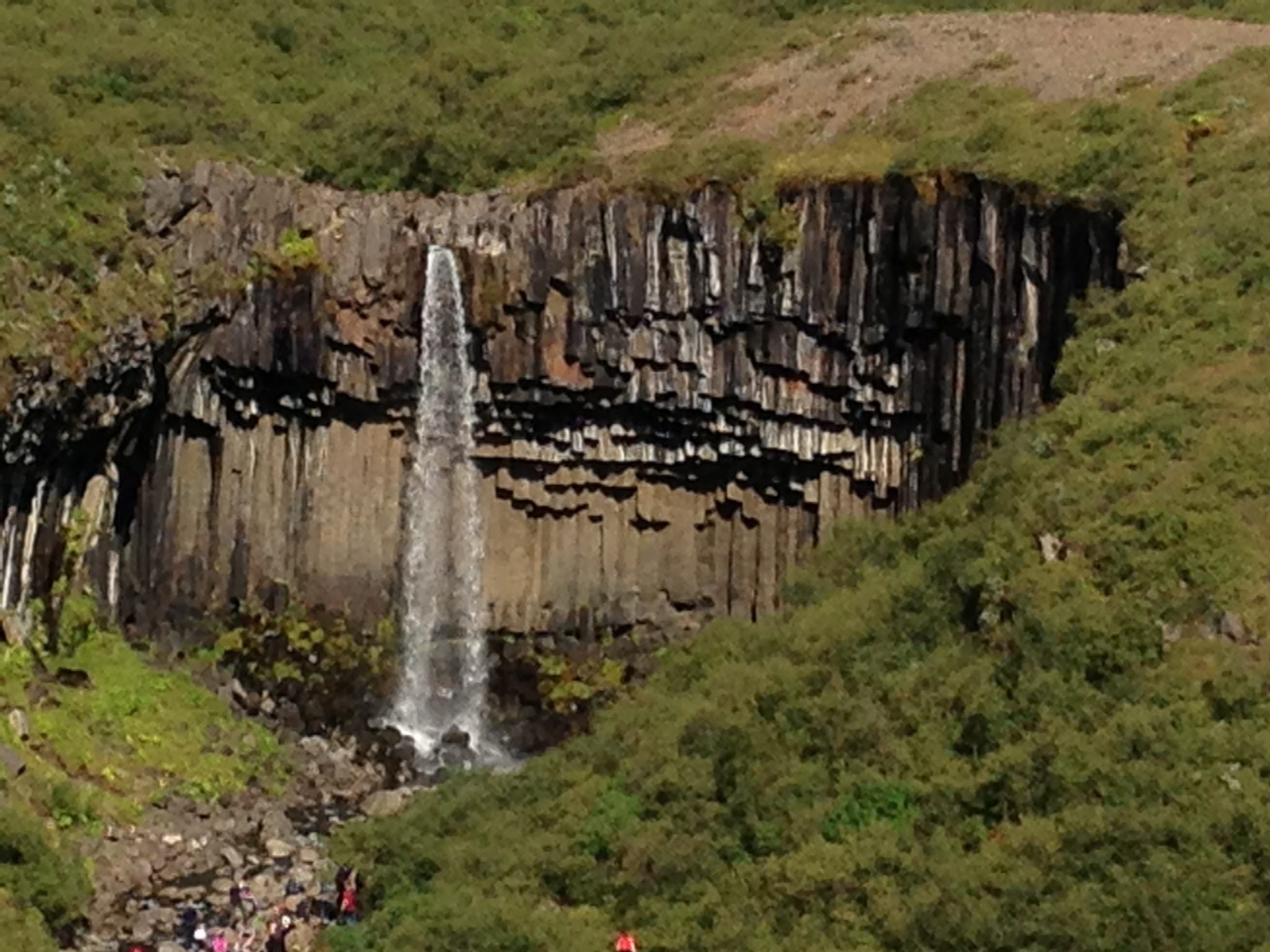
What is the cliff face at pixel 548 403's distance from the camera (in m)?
29.2

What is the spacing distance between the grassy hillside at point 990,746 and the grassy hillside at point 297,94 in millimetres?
12581

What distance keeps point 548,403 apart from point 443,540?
10.9 feet

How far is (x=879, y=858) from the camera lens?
1675 cm

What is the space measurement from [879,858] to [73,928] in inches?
417

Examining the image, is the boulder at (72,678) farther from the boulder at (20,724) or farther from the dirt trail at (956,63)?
the dirt trail at (956,63)

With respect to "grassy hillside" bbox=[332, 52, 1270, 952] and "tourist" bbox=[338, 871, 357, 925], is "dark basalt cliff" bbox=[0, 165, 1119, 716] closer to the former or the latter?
"grassy hillside" bbox=[332, 52, 1270, 952]

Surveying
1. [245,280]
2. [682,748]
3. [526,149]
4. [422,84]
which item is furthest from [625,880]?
[422,84]

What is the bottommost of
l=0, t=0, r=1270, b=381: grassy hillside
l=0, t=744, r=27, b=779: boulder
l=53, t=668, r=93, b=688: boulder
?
l=0, t=744, r=27, b=779: boulder

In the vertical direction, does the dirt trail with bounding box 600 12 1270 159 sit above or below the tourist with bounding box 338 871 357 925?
above

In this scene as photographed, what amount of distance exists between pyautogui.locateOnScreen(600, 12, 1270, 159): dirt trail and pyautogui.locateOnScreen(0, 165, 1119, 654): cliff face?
5.25m

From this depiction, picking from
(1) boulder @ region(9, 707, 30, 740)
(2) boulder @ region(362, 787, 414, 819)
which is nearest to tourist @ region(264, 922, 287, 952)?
(2) boulder @ region(362, 787, 414, 819)

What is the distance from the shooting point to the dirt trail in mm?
32969

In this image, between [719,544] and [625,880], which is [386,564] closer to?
[719,544]

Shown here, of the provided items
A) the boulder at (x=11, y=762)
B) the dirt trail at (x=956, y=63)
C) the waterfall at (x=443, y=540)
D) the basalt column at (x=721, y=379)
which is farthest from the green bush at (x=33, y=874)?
the dirt trail at (x=956, y=63)
